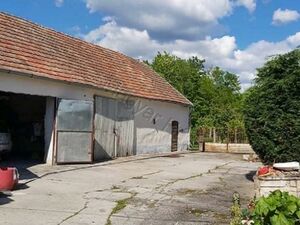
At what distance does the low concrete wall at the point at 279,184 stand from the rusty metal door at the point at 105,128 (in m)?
9.99

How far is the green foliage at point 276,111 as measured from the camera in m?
12.4

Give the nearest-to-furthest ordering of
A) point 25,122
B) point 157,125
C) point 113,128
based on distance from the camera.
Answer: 1. point 25,122
2. point 113,128
3. point 157,125

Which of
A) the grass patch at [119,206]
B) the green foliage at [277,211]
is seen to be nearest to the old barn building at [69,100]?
the grass patch at [119,206]

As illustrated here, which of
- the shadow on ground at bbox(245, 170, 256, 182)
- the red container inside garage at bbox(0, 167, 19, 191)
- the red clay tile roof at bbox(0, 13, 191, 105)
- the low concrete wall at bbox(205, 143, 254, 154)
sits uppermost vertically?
the red clay tile roof at bbox(0, 13, 191, 105)

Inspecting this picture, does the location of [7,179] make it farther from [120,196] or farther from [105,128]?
[105,128]

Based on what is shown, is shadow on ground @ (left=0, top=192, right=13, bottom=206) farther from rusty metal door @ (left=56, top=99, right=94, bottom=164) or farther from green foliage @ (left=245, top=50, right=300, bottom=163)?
rusty metal door @ (left=56, top=99, right=94, bottom=164)

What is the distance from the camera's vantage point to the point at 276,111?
12.7 m

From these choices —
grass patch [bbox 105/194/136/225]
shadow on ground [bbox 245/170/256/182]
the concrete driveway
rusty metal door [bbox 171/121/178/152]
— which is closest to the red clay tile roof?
rusty metal door [bbox 171/121/178/152]

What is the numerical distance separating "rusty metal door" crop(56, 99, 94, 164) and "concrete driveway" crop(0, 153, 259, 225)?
2.25 ft

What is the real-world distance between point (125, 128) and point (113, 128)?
1314 millimetres

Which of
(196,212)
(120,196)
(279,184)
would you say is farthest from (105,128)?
(196,212)

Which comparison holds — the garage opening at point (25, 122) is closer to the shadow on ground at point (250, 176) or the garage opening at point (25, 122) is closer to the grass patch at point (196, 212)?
the shadow on ground at point (250, 176)

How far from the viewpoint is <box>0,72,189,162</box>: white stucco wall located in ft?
50.6

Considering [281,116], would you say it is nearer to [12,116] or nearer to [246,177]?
[246,177]
